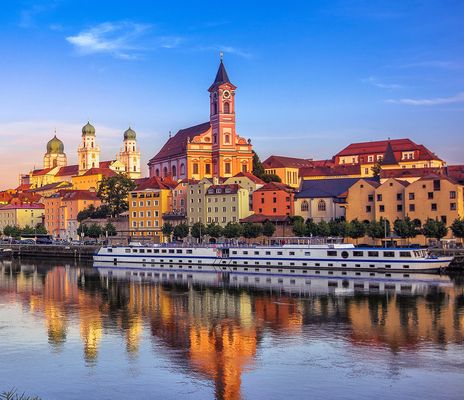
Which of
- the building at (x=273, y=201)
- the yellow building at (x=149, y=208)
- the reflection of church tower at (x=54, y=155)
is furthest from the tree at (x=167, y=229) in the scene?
the reflection of church tower at (x=54, y=155)

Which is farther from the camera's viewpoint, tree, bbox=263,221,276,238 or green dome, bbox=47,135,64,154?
green dome, bbox=47,135,64,154

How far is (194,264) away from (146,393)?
41867mm

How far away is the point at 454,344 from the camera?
86.2ft

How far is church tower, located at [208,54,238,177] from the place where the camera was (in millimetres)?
96375

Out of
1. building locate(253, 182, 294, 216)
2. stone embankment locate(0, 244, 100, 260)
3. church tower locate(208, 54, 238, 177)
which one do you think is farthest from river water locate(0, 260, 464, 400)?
church tower locate(208, 54, 238, 177)

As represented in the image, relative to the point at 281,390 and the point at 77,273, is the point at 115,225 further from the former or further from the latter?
the point at 281,390

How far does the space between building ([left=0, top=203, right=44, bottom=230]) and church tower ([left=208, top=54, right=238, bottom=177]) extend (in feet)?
127

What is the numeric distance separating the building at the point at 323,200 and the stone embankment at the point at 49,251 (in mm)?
23713

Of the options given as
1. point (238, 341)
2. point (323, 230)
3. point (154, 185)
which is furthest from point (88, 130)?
point (238, 341)

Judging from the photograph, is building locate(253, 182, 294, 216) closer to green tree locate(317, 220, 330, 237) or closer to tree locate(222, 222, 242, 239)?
tree locate(222, 222, 242, 239)

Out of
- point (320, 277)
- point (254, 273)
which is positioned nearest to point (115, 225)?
point (254, 273)

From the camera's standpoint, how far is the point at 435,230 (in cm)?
6228

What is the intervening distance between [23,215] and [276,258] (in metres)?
73.9

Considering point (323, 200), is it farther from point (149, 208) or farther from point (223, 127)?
point (223, 127)
